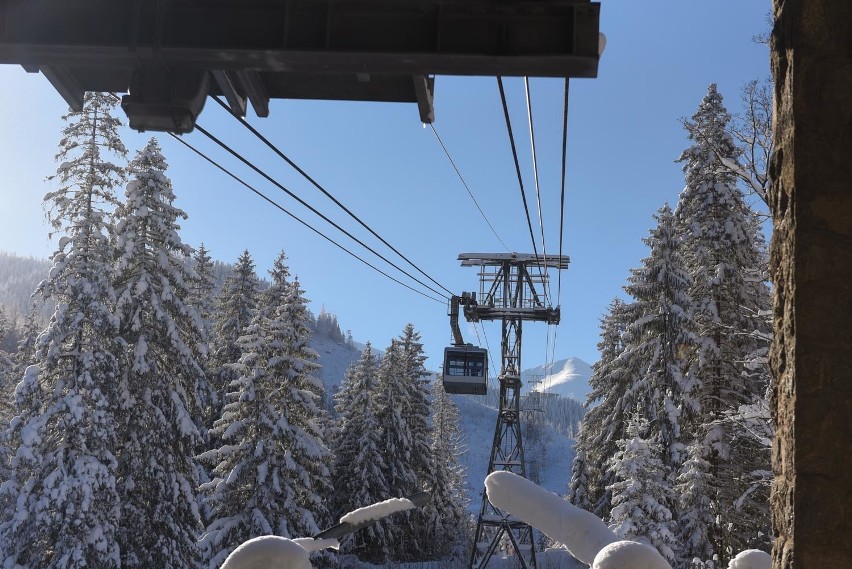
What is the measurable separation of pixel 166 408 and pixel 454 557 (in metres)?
19.4

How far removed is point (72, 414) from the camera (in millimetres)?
19281

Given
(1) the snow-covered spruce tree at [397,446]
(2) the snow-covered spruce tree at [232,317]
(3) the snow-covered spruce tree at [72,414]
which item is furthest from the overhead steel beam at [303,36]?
(1) the snow-covered spruce tree at [397,446]

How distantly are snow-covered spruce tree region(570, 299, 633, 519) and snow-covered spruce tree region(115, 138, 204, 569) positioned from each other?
1406 cm

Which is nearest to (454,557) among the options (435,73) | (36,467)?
(36,467)

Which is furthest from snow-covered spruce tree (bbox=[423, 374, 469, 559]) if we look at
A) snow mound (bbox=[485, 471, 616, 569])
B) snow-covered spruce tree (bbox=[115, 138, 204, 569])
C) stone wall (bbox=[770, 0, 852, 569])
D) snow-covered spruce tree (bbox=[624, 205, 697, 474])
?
snow mound (bbox=[485, 471, 616, 569])

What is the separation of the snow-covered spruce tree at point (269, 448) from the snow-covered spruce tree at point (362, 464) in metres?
6.44

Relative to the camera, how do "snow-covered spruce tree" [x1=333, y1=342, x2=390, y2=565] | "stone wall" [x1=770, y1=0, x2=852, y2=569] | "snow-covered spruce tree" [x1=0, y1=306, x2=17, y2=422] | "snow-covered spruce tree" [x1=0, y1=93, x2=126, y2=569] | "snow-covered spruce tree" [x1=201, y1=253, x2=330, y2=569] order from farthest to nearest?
1. "snow-covered spruce tree" [x1=333, y1=342, x2=390, y2=565]
2. "snow-covered spruce tree" [x1=0, y1=306, x2=17, y2=422]
3. "snow-covered spruce tree" [x1=201, y1=253, x2=330, y2=569]
4. "snow-covered spruce tree" [x1=0, y1=93, x2=126, y2=569]
5. "stone wall" [x1=770, y1=0, x2=852, y2=569]

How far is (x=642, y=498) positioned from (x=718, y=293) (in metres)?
6.45

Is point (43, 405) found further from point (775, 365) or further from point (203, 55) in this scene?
point (775, 365)

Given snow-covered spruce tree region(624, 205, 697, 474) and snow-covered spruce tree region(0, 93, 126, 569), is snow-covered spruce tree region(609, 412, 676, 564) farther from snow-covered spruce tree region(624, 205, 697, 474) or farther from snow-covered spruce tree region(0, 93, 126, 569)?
snow-covered spruce tree region(0, 93, 126, 569)

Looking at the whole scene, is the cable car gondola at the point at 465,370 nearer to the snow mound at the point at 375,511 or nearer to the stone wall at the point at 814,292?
the snow mound at the point at 375,511

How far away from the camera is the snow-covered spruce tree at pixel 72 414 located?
18875mm

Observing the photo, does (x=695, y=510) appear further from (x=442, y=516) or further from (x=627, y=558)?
(x=442, y=516)

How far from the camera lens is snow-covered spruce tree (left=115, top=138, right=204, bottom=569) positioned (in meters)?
21.6
